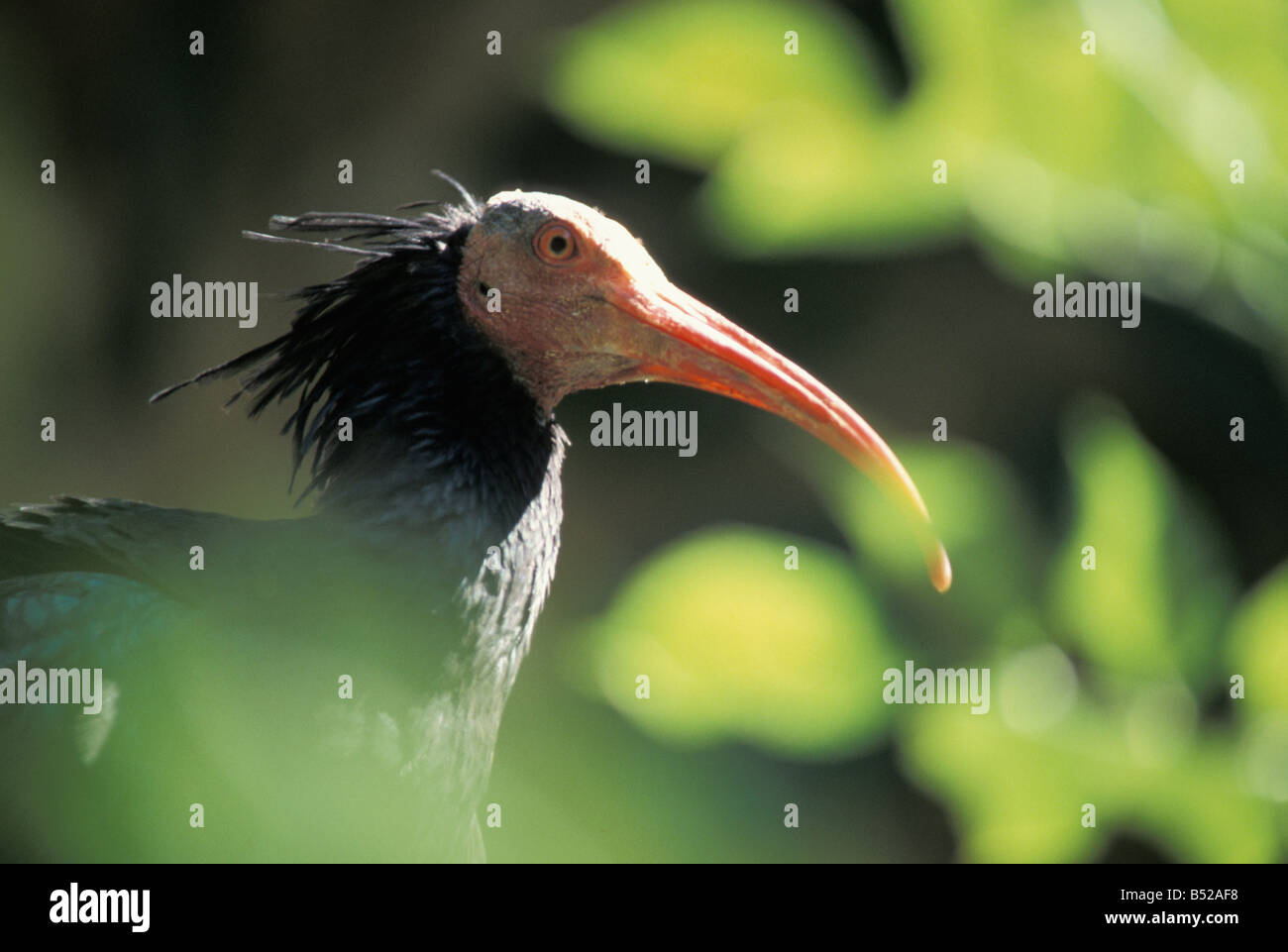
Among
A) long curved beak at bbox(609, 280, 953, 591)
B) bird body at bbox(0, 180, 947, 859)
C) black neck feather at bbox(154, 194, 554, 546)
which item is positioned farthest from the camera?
long curved beak at bbox(609, 280, 953, 591)

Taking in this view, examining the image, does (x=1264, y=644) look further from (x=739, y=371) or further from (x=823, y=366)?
(x=823, y=366)

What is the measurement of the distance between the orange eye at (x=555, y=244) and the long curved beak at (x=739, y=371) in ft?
0.38

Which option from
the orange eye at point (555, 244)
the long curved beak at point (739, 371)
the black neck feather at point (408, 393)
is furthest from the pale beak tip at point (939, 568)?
the orange eye at point (555, 244)

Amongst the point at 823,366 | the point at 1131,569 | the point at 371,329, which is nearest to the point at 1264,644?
the point at 1131,569

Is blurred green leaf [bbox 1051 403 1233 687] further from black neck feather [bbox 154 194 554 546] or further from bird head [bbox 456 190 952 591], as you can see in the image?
black neck feather [bbox 154 194 554 546]

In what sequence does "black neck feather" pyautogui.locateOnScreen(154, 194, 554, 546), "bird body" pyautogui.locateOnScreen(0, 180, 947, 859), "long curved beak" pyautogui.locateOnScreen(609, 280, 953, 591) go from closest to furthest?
"bird body" pyautogui.locateOnScreen(0, 180, 947, 859) < "black neck feather" pyautogui.locateOnScreen(154, 194, 554, 546) < "long curved beak" pyautogui.locateOnScreen(609, 280, 953, 591)

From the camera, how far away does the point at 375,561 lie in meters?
2.41

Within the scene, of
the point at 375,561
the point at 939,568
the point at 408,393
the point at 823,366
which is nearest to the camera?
the point at 375,561

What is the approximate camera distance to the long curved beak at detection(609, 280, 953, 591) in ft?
8.50

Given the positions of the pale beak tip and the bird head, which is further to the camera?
the pale beak tip

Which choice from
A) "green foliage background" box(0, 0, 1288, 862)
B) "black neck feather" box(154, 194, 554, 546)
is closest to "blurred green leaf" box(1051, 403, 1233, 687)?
"green foliage background" box(0, 0, 1288, 862)

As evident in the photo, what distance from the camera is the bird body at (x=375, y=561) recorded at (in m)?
2.30

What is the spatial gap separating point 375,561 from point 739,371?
2.50 ft

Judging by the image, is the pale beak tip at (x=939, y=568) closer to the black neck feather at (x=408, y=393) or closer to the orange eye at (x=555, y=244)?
the black neck feather at (x=408, y=393)
